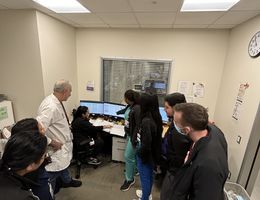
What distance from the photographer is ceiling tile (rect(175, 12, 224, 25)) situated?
2.11m

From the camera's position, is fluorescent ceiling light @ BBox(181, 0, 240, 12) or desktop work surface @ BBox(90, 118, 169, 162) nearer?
fluorescent ceiling light @ BBox(181, 0, 240, 12)

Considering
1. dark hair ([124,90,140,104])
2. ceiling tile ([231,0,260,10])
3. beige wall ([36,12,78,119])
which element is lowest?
dark hair ([124,90,140,104])

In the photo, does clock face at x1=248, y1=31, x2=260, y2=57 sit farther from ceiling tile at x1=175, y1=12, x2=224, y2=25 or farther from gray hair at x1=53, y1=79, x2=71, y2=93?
gray hair at x1=53, y1=79, x2=71, y2=93

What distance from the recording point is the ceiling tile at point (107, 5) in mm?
1812

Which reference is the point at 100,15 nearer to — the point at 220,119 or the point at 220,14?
the point at 220,14

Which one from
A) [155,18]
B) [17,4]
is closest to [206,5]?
[155,18]

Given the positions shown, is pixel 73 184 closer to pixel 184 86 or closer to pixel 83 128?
pixel 83 128

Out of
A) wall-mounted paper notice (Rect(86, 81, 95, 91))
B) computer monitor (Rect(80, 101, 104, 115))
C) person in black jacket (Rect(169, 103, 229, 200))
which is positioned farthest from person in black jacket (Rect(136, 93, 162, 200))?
wall-mounted paper notice (Rect(86, 81, 95, 91))

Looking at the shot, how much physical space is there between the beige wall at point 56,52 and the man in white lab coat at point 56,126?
0.61 metres

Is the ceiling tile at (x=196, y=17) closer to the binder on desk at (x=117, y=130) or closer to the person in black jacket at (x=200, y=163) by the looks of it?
→ the person in black jacket at (x=200, y=163)

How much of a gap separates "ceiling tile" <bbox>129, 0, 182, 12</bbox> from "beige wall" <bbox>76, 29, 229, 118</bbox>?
1048 mm

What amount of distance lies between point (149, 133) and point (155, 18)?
1.57 meters

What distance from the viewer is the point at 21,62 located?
2396mm

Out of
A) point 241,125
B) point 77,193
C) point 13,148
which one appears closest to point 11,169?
point 13,148
